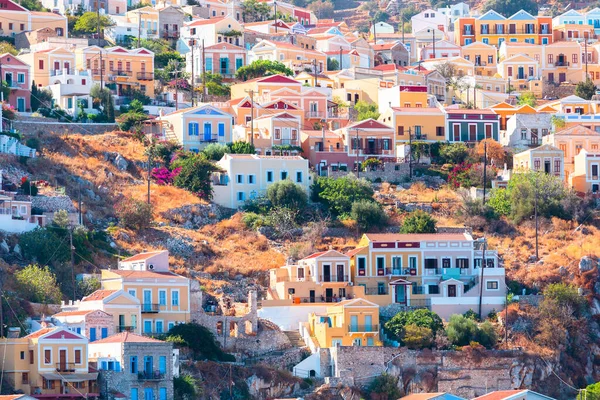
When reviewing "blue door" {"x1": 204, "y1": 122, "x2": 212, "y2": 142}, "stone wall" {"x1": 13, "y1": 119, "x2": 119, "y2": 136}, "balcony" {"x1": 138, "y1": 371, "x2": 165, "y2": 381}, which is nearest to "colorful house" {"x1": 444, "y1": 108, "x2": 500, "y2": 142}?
"blue door" {"x1": 204, "y1": 122, "x2": 212, "y2": 142}

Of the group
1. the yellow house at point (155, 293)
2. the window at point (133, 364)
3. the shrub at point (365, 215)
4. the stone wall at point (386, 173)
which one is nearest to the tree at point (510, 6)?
the stone wall at point (386, 173)

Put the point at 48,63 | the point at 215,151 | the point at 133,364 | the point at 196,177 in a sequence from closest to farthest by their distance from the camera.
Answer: the point at 133,364, the point at 196,177, the point at 215,151, the point at 48,63

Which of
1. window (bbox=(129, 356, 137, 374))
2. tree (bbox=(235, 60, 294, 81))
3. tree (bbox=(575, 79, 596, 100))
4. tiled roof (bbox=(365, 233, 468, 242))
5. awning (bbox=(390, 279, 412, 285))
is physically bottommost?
window (bbox=(129, 356, 137, 374))

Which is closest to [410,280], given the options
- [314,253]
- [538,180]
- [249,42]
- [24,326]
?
[314,253]

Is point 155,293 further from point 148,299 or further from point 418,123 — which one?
point 418,123

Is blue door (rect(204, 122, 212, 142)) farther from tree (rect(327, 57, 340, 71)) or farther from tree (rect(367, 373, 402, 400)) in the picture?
tree (rect(367, 373, 402, 400))

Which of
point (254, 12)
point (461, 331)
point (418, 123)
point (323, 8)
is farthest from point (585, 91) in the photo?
point (323, 8)
